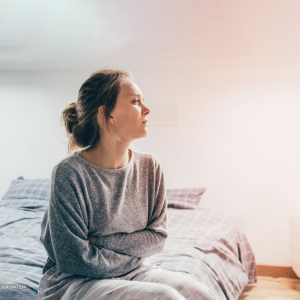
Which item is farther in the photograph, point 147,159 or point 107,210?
point 147,159

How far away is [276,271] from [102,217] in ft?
7.64

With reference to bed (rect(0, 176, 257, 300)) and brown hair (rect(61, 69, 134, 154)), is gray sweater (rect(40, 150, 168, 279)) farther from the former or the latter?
bed (rect(0, 176, 257, 300))

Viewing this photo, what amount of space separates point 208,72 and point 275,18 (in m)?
1.05

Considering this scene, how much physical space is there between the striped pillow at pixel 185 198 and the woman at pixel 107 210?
1402 mm

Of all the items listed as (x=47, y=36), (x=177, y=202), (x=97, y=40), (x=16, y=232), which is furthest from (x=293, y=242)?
(x=47, y=36)

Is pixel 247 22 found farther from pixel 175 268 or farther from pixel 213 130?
pixel 175 268

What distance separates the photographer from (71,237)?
1023mm

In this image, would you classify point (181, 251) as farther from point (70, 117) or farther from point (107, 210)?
point (70, 117)

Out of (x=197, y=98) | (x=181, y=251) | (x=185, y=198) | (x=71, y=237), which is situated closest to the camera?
(x=71, y=237)

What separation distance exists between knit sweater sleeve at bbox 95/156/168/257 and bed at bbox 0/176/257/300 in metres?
0.35

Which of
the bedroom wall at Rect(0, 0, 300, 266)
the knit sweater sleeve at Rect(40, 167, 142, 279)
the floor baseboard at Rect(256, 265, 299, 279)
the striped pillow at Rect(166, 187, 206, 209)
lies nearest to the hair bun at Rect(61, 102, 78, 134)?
the knit sweater sleeve at Rect(40, 167, 142, 279)

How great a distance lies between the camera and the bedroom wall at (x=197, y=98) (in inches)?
95.7

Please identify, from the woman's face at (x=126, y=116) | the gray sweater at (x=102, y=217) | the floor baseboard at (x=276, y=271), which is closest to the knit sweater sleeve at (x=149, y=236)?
the gray sweater at (x=102, y=217)

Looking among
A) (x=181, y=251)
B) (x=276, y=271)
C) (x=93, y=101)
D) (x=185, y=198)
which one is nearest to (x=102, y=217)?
(x=93, y=101)
